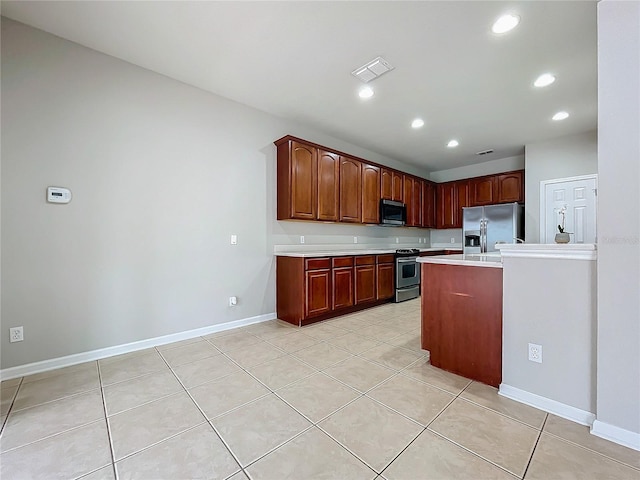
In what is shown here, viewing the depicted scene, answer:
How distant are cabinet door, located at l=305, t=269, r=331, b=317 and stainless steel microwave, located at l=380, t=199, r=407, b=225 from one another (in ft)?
6.42

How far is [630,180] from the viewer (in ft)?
4.75

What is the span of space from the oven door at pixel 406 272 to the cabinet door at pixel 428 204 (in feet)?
4.83

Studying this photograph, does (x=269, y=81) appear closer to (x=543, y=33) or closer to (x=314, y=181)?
(x=314, y=181)

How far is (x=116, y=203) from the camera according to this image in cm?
263

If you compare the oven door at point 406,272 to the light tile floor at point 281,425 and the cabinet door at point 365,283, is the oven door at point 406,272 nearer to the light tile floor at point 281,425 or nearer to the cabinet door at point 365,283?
the cabinet door at point 365,283

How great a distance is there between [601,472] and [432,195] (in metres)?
5.81

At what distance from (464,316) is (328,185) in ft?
8.70

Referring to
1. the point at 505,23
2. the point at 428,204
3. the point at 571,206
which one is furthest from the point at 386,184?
the point at 505,23

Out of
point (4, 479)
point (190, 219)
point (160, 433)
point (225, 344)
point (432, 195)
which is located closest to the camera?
point (4, 479)

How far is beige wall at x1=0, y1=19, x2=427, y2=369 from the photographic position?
2213mm

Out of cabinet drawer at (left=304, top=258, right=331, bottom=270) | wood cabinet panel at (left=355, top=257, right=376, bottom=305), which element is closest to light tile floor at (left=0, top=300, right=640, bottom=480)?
cabinet drawer at (left=304, top=258, right=331, bottom=270)

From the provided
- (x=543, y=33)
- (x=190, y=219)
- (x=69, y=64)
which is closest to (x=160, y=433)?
(x=190, y=219)

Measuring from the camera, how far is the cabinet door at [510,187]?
524 cm

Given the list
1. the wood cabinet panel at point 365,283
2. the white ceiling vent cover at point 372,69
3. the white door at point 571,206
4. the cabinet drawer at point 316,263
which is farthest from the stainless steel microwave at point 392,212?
the white ceiling vent cover at point 372,69
